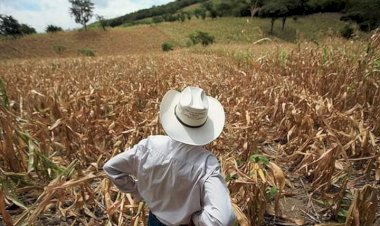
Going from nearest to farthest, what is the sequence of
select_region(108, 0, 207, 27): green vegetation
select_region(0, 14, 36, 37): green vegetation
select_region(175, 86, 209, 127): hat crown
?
1. select_region(175, 86, 209, 127): hat crown
2. select_region(0, 14, 36, 37): green vegetation
3. select_region(108, 0, 207, 27): green vegetation

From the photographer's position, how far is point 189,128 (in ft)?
4.56

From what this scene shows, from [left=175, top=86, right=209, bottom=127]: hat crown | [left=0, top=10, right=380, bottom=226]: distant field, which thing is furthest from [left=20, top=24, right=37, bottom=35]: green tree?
A: [left=175, top=86, right=209, bottom=127]: hat crown

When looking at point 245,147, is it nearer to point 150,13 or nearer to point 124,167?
point 124,167

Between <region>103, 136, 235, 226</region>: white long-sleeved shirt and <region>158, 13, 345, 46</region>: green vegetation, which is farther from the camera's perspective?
<region>158, 13, 345, 46</region>: green vegetation

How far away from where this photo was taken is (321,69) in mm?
4633

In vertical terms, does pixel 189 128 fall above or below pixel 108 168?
above

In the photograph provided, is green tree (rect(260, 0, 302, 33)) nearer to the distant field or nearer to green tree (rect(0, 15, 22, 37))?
green tree (rect(0, 15, 22, 37))

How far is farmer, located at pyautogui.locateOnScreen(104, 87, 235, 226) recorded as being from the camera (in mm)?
1326

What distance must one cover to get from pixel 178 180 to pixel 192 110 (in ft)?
0.95

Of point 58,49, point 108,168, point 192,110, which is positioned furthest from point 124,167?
point 58,49

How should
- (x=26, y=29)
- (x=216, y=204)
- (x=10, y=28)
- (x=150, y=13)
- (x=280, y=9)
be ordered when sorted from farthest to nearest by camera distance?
(x=150, y=13), (x=280, y=9), (x=26, y=29), (x=10, y=28), (x=216, y=204)

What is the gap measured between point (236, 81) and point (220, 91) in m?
0.41

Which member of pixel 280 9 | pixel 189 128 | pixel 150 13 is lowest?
pixel 150 13

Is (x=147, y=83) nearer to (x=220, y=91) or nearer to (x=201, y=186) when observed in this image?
(x=220, y=91)
